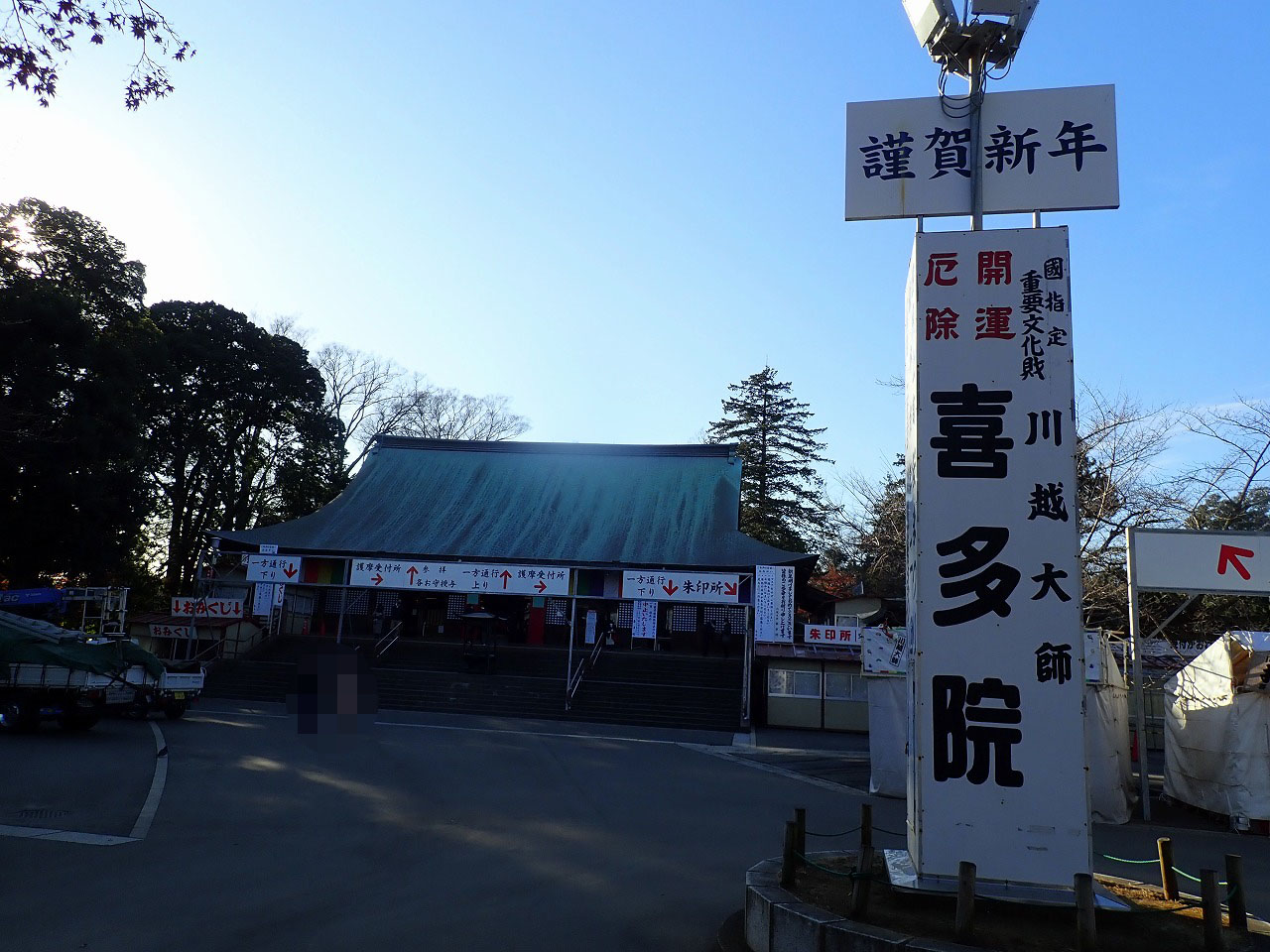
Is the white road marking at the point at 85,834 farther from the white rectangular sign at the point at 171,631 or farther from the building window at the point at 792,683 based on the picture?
the white rectangular sign at the point at 171,631

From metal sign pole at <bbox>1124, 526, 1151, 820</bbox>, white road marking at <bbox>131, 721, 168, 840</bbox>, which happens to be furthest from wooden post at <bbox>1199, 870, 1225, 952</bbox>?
white road marking at <bbox>131, 721, 168, 840</bbox>

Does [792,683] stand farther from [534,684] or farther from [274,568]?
[274,568]

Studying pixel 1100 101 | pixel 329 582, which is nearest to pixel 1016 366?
pixel 1100 101

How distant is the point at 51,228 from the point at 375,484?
42.3 feet

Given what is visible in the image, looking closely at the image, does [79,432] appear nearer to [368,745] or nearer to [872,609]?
[368,745]

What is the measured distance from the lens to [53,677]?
1508 centimetres

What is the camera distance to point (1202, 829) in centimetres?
1129

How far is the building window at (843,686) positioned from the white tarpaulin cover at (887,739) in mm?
9054

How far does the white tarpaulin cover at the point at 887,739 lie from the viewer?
13258 millimetres

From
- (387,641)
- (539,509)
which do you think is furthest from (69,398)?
(539,509)

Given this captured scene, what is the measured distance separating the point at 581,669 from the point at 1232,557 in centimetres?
1747

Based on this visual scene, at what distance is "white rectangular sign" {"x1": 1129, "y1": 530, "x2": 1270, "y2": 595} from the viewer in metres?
11.9

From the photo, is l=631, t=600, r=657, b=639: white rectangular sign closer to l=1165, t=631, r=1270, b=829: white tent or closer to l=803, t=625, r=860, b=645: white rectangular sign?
l=803, t=625, r=860, b=645: white rectangular sign

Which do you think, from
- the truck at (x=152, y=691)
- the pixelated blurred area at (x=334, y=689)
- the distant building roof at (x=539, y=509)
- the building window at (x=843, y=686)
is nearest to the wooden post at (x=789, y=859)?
the pixelated blurred area at (x=334, y=689)
